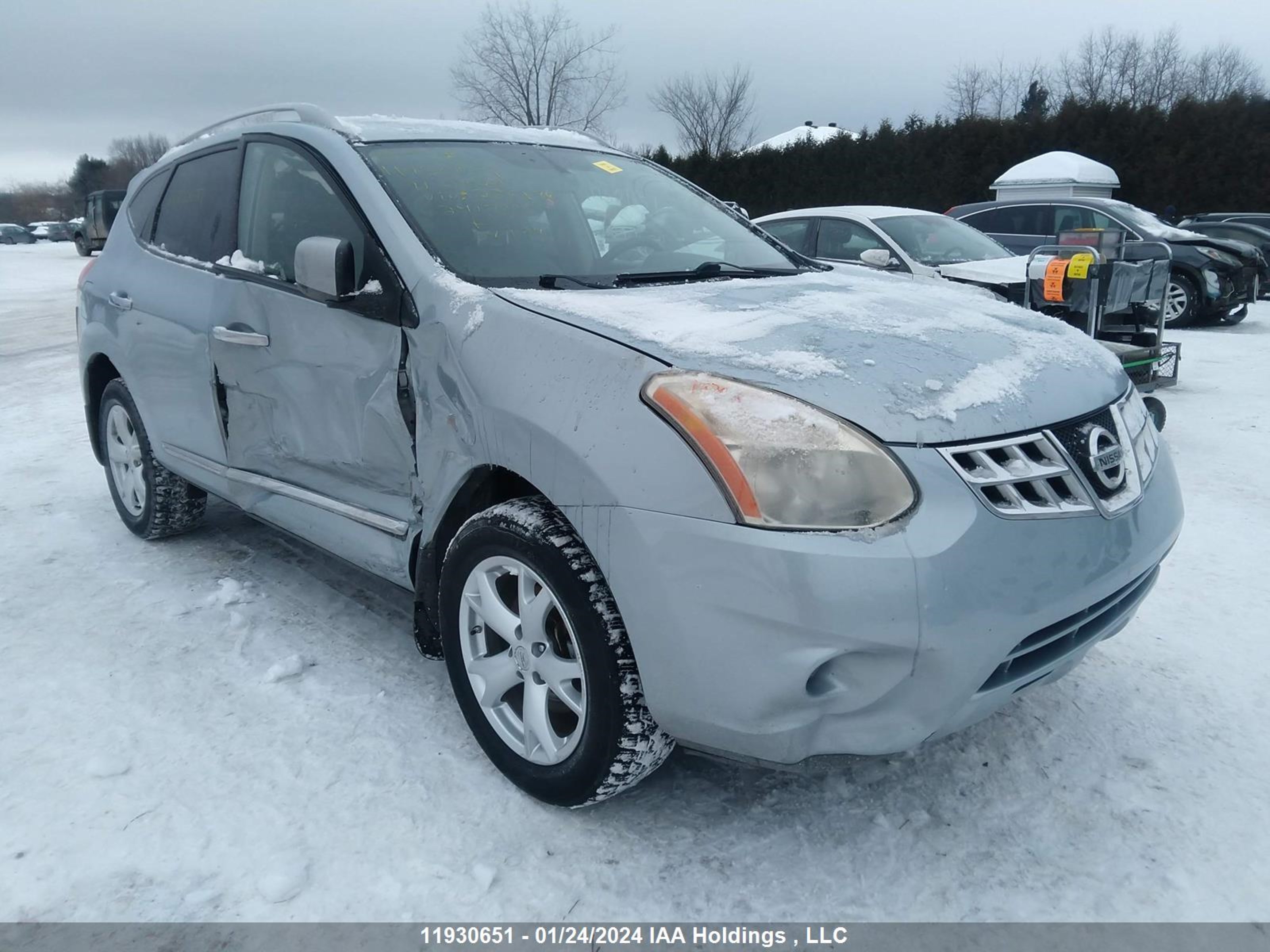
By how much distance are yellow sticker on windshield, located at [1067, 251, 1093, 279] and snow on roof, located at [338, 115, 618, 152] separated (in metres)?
3.25

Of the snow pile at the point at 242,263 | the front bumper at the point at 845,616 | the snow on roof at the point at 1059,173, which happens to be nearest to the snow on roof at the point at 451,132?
the snow pile at the point at 242,263

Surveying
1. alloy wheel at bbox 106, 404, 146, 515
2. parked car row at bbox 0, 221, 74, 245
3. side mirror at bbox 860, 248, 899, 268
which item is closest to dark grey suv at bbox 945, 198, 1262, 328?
side mirror at bbox 860, 248, 899, 268

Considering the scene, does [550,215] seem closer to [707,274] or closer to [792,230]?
[707,274]

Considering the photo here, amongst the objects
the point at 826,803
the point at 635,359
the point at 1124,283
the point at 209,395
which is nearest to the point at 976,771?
the point at 826,803

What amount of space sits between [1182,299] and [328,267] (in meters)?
11.7

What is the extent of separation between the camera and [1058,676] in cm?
219

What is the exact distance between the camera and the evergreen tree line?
806 inches

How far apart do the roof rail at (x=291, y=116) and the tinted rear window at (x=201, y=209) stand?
0.16m

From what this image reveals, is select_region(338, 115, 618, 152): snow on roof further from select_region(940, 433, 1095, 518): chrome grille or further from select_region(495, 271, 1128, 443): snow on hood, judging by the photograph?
select_region(940, 433, 1095, 518): chrome grille

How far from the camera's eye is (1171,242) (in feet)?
37.8

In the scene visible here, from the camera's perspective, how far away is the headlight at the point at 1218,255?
11336 mm

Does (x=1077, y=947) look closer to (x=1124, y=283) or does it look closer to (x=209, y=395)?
(x=209, y=395)

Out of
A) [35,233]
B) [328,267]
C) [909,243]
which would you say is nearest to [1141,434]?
[328,267]

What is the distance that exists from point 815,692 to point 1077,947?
76 centimetres
